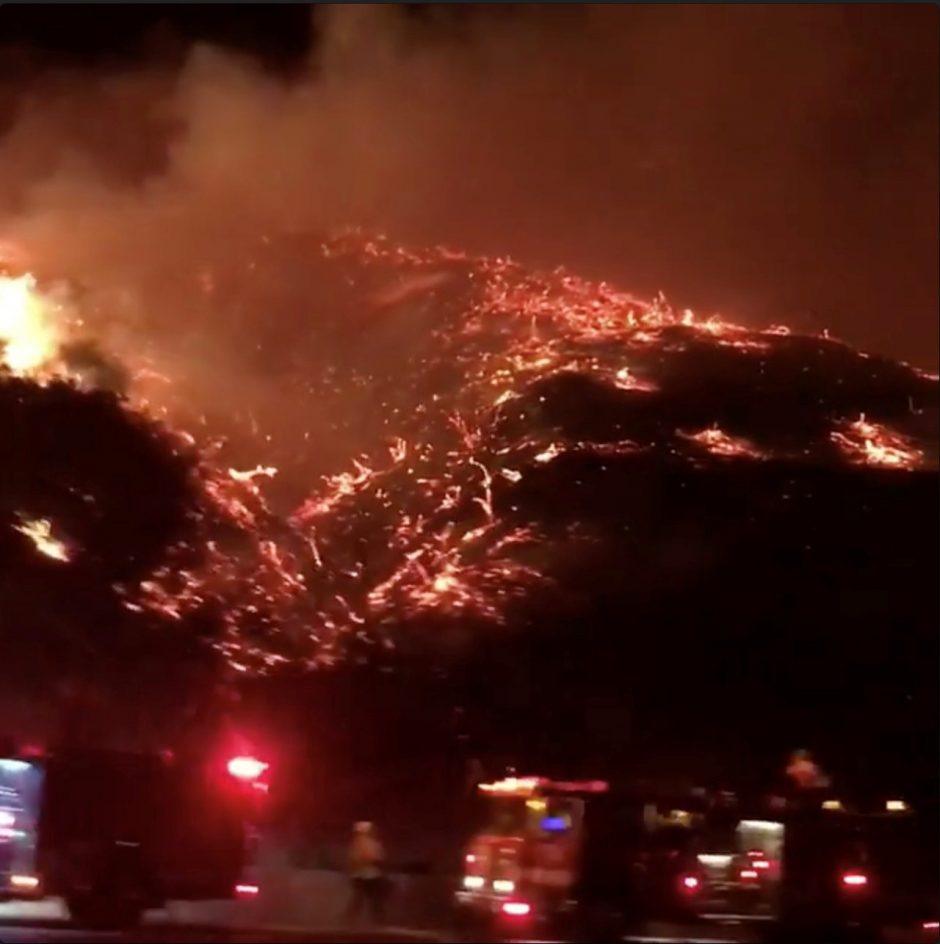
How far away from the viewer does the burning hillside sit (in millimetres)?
5188

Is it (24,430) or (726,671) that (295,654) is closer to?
(24,430)

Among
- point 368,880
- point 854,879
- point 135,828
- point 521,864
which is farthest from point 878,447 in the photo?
point 135,828

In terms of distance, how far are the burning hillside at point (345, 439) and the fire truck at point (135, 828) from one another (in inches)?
19.1

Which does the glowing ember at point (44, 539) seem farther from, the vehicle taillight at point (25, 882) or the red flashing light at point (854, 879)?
the red flashing light at point (854, 879)

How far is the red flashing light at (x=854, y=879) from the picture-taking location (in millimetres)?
5125

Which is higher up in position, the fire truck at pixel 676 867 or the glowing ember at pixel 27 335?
the glowing ember at pixel 27 335

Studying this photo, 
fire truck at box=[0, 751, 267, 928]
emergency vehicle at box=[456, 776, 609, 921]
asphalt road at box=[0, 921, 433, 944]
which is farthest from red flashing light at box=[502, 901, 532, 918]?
fire truck at box=[0, 751, 267, 928]

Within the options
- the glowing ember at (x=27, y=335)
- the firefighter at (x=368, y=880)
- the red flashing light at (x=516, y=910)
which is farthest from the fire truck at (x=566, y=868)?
the glowing ember at (x=27, y=335)

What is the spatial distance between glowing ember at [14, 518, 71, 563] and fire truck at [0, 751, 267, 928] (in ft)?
2.57

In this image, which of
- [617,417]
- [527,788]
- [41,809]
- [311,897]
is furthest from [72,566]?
[617,417]

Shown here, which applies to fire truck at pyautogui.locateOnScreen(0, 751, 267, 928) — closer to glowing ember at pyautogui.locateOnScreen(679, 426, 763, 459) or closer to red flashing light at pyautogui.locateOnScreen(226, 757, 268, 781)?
red flashing light at pyautogui.locateOnScreen(226, 757, 268, 781)

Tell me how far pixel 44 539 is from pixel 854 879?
3.35 meters

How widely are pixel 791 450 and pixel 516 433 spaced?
147cm

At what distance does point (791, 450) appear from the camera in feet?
20.5
